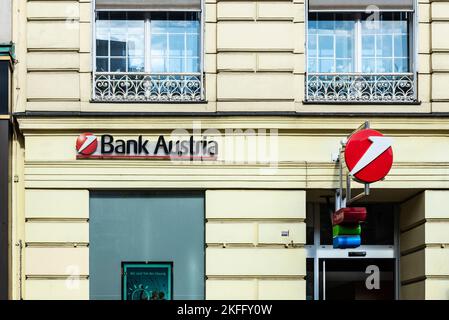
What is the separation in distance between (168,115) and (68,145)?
1.67 metres

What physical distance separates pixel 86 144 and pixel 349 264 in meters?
4.91

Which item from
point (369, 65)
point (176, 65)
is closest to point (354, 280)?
point (369, 65)

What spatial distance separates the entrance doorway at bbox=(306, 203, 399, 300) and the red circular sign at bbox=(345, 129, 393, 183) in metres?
2.26

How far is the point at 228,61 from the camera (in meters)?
15.8

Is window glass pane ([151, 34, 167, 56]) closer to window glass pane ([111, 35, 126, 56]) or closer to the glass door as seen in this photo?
window glass pane ([111, 35, 126, 56])

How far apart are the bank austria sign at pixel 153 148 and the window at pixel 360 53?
1.92 m

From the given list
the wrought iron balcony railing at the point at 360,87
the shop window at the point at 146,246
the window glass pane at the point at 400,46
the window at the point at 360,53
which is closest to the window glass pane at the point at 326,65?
the window at the point at 360,53

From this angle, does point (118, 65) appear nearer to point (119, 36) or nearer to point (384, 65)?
point (119, 36)

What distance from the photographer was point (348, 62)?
1622cm

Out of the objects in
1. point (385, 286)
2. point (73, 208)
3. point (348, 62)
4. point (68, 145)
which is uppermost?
point (348, 62)

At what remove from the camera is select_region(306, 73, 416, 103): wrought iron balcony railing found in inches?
627
